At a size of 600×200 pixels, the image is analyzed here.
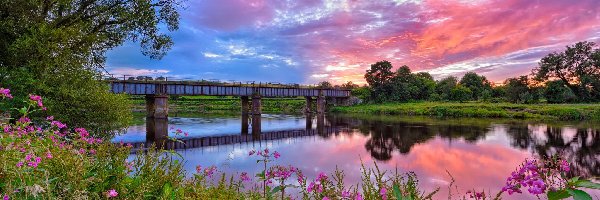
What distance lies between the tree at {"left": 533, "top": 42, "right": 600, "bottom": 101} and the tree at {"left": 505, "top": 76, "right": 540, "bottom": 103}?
2.84 meters

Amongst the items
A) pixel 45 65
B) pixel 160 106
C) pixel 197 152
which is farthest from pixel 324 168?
pixel 160 106

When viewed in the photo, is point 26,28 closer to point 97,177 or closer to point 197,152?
point 197,152

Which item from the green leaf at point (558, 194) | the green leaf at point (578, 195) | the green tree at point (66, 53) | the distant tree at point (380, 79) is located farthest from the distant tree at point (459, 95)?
the green leaf at point (578, 195)

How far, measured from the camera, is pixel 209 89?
225 feet

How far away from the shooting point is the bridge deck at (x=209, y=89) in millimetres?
56344

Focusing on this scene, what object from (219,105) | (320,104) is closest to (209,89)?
(320,104)

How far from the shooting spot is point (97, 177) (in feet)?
14.1

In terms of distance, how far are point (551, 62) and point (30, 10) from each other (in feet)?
323

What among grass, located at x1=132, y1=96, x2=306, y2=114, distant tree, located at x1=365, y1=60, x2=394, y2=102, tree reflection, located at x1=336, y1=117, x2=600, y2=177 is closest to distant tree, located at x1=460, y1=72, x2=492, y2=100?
distant tree, located at x1=365, y1=60, x2=394, y2=102

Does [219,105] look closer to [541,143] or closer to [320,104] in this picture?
[320,104]

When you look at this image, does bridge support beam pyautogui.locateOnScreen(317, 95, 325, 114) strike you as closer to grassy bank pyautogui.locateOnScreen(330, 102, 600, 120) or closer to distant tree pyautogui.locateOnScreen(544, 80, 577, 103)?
grassy bank pyautogui.locateOnScreen(330, 102, 600, 120)

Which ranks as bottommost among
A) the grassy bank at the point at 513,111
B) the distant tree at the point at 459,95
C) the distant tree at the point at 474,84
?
the grassy bank at the point at 513,111

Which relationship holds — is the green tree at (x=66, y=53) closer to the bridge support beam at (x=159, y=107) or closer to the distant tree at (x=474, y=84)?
the bridge support beam at (x=159, y=107)

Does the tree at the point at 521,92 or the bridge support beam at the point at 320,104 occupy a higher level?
the tree at the point at 521,92
